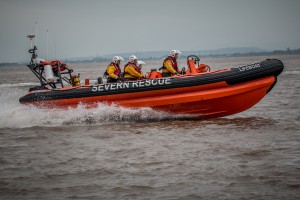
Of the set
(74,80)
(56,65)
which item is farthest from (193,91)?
(56,65)

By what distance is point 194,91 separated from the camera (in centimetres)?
846

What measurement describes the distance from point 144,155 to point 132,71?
12.3 ft

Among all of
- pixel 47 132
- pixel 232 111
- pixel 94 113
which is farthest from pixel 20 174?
pixel 232 111

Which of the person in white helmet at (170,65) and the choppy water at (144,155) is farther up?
the person in white helmet at (170,65)

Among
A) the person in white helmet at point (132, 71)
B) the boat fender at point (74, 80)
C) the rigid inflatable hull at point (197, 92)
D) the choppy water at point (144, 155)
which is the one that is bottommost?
the choppy water at point (144, 155)

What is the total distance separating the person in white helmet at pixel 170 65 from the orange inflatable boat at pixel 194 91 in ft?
0.83

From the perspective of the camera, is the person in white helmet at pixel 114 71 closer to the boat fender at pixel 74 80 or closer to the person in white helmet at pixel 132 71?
the person in white helmet at pixel 132 71

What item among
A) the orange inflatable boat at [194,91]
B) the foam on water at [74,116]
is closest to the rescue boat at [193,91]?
the orange inflatable boat at [194,91]

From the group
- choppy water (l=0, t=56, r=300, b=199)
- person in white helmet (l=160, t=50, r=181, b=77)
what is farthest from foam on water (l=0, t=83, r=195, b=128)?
person in white helmet (l=160, t=50, r=181, b=77)

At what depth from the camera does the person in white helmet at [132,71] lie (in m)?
9.32

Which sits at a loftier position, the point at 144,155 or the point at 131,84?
the point at 131,84

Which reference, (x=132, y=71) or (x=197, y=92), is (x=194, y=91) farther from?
(x=132, y=71)

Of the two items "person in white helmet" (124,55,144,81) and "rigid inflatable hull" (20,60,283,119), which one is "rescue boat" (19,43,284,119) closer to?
"rigid inflatable hull" (20,60,283,119)

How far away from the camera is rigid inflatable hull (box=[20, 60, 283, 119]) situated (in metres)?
8.30
